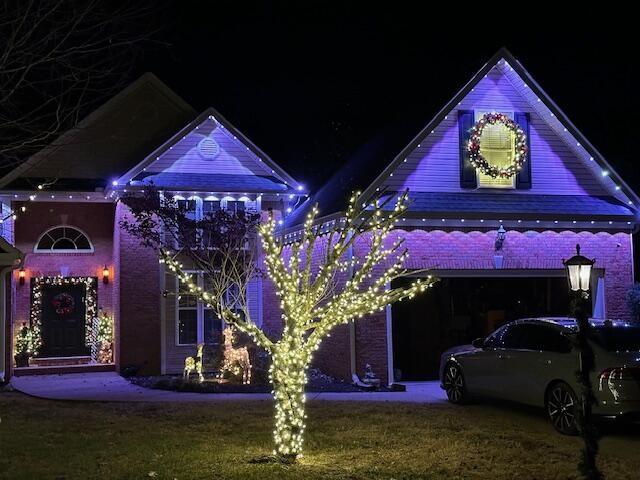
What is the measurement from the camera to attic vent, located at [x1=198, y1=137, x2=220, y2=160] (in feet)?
63.2

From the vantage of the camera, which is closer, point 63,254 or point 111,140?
point 63,254

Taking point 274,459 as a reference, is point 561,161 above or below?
above

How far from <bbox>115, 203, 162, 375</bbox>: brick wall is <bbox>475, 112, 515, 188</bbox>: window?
27.2ft

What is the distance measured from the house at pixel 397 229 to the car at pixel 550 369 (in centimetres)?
277

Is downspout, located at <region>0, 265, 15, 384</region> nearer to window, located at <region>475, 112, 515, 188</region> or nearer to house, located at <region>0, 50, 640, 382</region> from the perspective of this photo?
house, located at <region>0, 50, 640, 382</region>

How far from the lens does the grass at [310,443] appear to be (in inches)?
319

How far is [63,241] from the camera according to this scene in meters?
20.4

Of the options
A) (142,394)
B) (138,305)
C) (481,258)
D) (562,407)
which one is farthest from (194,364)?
(562,407)

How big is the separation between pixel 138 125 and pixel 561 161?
38.2ft

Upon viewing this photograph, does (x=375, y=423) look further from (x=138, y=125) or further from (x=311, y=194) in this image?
(x=138, y=125)

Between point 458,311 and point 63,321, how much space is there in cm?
1067

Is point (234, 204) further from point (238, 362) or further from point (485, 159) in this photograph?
point (485, 159)

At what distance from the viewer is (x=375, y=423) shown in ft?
36.1

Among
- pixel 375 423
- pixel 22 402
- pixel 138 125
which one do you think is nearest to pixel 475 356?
pixel 375 423
